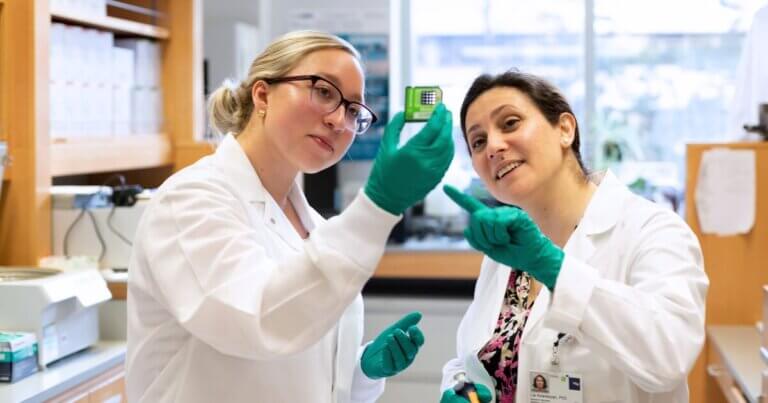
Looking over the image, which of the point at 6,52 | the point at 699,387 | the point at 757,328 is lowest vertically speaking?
the point at 699,387

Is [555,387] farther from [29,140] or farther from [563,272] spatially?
[29,140]

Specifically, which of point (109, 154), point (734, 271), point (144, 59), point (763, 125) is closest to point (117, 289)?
point (109, 154)

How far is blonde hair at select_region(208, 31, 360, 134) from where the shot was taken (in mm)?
1725

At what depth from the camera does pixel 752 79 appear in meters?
4.27

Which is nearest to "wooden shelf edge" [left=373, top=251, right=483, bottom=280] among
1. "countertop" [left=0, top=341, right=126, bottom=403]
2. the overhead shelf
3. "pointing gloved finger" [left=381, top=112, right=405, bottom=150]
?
the overhead shelf

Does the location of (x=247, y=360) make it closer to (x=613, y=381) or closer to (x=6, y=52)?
(x=613, y=381)

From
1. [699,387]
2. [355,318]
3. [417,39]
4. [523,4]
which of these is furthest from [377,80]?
[355,318]

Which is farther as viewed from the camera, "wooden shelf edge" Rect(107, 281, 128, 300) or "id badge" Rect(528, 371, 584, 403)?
"wooden shelf edge" Rect(107, 281, 128, 300)

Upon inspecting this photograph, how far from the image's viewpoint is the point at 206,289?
1.44 metres

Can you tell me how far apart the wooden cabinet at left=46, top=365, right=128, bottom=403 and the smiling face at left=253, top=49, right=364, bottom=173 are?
1.16m

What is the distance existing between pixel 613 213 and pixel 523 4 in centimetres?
415

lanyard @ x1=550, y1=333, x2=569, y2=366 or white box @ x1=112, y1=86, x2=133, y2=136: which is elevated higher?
white box @ x1=112, y1=86, x2=133, y2=136

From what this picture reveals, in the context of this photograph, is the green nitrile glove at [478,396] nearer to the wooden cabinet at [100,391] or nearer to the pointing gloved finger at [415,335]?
the pointing gloved finger at [415,335]

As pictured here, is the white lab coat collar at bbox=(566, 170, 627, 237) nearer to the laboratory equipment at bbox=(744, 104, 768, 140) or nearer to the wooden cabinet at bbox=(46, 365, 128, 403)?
the wooden cabinet at bbox=(46, 365, 128, 403)
